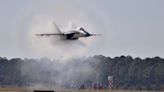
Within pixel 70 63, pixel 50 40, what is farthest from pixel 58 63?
pixel 50 40

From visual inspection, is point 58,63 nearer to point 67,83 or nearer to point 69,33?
point 67,83

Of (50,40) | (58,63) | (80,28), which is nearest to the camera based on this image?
(80,28)

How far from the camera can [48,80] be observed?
197500 mm

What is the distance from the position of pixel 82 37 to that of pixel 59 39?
20.8 feet

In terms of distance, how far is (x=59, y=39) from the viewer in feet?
465

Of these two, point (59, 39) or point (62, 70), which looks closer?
point (59, 39)

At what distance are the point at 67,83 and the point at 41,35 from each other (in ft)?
189

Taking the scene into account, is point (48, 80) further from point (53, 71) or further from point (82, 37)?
point (82, 37)

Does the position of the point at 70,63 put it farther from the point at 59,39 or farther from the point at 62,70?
the point at 59,39

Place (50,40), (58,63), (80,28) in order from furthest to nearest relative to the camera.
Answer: (58,63), (50,40), (80,28)

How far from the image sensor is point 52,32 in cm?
14175

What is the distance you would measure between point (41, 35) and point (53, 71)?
61.5 m

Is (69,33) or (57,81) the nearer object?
(69,33)

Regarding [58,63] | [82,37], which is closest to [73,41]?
[82,37]
